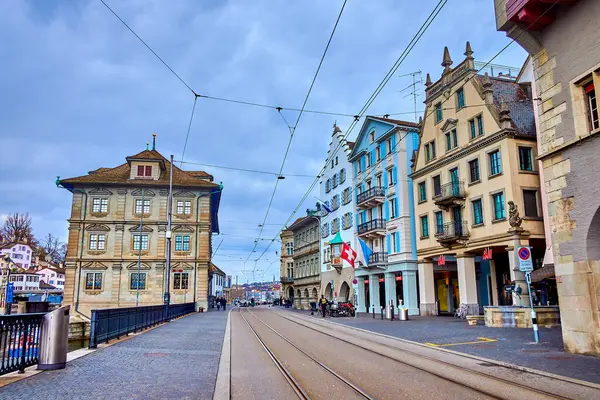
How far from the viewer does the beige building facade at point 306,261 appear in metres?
59.7

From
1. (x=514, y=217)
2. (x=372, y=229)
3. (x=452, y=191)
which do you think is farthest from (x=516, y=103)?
(x=372, y=229)

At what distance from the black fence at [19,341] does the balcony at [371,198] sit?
1311 inches

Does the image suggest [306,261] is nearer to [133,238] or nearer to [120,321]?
[133,238]

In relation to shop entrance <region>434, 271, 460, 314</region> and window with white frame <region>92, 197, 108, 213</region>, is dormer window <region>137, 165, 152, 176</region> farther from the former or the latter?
shop entrance <region>434, 271, 460, 314</region>

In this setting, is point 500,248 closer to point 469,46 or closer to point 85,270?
point 469,46

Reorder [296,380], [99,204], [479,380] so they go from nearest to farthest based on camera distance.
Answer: [479,380] < [296,380] < [99,204]

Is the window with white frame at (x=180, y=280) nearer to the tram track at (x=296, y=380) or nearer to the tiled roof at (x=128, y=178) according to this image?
the tiled roof at (x=128, y=178)

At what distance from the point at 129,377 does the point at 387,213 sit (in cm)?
3326

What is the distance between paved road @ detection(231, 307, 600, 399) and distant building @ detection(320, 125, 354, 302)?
105ft

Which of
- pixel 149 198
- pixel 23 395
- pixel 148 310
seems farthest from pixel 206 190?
pixel 23 395

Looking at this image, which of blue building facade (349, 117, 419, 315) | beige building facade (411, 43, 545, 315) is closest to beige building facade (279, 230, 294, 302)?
blue building facade (349, 117, 419, 315)

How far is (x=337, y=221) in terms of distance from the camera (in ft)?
172

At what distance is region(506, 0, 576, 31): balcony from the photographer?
13.1 meters

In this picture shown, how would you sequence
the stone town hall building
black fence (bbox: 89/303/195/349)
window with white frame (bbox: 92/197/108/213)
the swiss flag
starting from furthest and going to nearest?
window with white frame (bbox: 92/197/108/213) < the stone town hall building < the swiss flag < black fence (bbox: 89/303/195/349)
